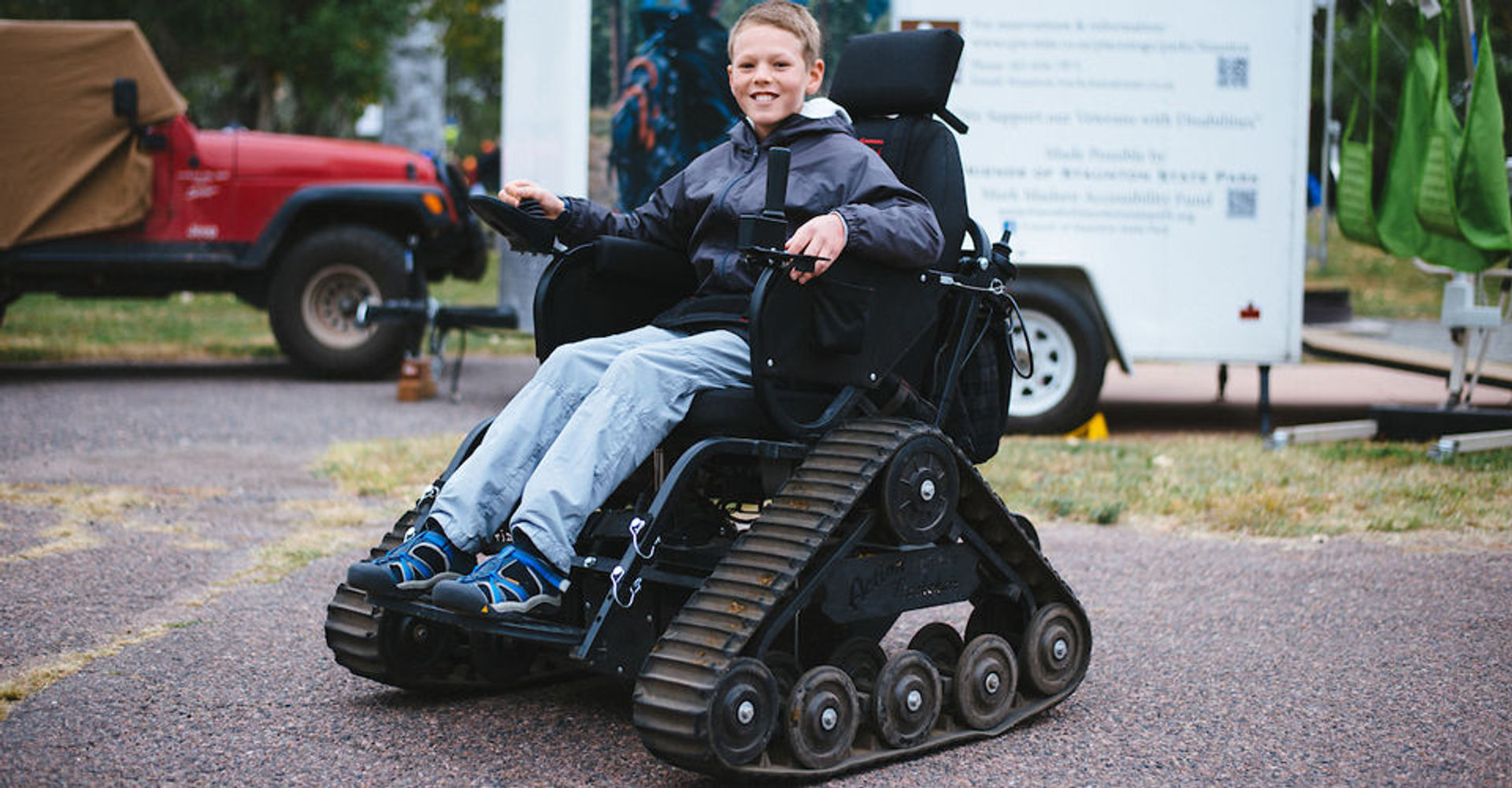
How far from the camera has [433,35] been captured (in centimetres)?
2723

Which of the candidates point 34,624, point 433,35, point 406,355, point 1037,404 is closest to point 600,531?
point 34,624

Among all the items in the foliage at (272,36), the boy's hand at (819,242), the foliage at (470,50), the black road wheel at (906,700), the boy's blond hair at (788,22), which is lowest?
the black road wheel at (906,700)

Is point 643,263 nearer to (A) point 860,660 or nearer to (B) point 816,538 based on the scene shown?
(B) point 816,538

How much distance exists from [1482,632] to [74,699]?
428 cm

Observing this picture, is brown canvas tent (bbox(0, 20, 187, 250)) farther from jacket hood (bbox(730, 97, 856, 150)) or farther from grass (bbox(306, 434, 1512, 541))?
jacket hood (bbox(730, 97, 856, 150))

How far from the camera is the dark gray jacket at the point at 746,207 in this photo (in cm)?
399

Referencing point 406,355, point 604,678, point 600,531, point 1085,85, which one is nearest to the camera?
point 600,531

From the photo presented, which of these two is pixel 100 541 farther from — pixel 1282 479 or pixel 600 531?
pixel 1282 479

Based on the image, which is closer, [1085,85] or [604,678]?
[604,678]

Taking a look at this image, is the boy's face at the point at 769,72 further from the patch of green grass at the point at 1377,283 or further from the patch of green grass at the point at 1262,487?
the patch of green grass at the point at 1377,283

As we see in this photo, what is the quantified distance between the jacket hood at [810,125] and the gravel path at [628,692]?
163cm

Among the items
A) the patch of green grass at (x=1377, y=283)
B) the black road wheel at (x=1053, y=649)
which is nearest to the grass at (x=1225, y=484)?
the black road wheel at (x=1053, y=649)

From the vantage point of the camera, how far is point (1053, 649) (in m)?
4.25

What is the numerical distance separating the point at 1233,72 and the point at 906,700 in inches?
269
